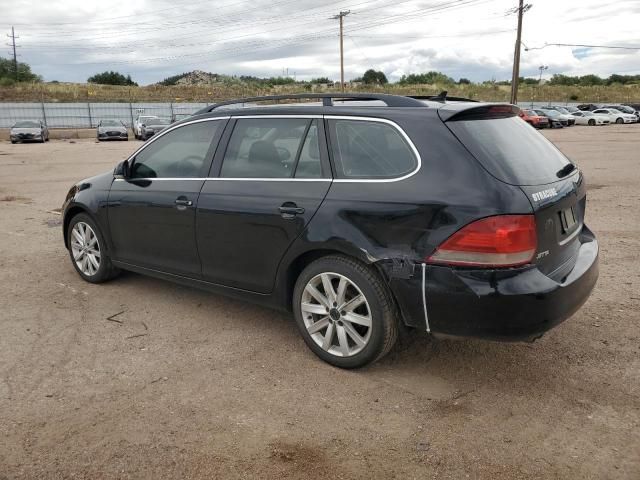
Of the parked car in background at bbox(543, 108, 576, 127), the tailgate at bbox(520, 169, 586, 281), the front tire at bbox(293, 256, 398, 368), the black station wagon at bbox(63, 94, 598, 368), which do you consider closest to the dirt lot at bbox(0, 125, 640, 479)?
the front tire at bbox(293, 256, 398, 368)

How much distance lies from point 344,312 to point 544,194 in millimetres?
1391

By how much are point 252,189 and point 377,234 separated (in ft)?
3.59

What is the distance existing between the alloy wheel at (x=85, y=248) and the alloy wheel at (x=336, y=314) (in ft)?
8.55

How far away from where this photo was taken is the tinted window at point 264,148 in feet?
13.1

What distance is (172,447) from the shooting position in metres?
2.94

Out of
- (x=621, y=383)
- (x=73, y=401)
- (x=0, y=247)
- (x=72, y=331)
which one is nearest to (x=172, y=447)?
(x=73, y=401)

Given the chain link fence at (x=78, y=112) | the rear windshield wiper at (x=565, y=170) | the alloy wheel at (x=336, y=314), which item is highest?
the chain link fence at (x=78, y=112)

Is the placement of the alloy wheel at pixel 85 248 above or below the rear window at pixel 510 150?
below

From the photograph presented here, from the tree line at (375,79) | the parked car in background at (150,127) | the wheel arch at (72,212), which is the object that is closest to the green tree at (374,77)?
the tree line at (375,79)

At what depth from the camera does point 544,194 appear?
332cm

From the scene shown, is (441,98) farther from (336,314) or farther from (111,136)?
(111,136)

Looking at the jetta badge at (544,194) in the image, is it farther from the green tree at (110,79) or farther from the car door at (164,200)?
the green tree at (110,79)

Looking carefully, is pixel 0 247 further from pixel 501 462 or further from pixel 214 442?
pixel 501 462

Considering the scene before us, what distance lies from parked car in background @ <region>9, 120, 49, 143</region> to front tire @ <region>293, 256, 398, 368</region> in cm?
3133
